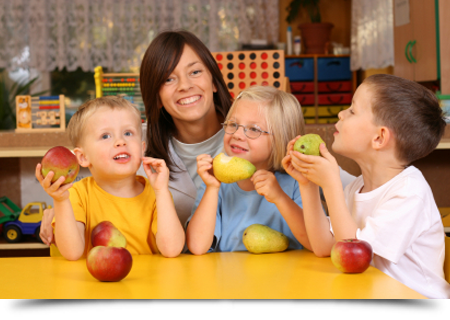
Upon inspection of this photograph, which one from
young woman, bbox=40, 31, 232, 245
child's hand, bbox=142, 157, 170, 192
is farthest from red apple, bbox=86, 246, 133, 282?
young woman, bbox=40, 31, 232, 245

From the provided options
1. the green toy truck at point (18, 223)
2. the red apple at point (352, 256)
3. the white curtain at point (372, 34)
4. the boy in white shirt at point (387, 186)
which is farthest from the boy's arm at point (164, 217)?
the white curtain at point (372, 34)


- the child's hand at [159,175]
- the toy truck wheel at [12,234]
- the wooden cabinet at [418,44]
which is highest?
the wooden cabinet at [418,44]

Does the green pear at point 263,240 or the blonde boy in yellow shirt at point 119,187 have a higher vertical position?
the blonde boy in yellow shirt at point 119,187

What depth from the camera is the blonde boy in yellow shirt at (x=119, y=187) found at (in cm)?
117

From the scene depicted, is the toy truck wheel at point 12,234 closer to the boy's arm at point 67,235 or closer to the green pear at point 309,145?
the boy's arm at point 67,235

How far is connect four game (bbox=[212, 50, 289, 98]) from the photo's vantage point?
84.3 inches

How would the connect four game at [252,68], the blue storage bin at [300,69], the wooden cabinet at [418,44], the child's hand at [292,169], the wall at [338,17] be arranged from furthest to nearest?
the wall at [338,17] → the blue storage bin at [300,69] → the wooden cabinet at [418,44] → the connect four game at [252,68] → the child's hand at [292,169]

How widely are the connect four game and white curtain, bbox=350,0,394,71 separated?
10.3ft

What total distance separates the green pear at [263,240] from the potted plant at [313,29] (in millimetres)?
4998

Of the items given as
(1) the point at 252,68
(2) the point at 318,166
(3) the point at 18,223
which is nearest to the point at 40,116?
(3) the point at 18,223

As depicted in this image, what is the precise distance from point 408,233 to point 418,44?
8.60 feet

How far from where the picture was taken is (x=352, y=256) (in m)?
0.91

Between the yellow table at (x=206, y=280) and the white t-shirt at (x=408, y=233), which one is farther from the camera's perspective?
the white t-shirt at (x=408, y=233)

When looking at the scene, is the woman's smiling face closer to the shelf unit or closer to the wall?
the shelf unit
